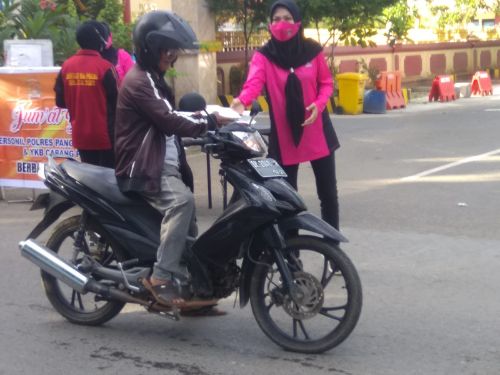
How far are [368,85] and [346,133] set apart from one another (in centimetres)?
1108

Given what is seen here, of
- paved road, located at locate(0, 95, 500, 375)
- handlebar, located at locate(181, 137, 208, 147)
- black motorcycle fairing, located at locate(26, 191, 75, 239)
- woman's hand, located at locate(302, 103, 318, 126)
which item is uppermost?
woman's hand, located at locate(302, 103, 318, 126)

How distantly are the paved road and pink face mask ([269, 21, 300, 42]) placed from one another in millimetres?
1805

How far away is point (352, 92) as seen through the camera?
2117cm

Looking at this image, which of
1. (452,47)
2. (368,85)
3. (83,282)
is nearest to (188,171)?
(83,282)

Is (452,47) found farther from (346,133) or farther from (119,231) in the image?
(119,231)

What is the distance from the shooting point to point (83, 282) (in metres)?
5.43

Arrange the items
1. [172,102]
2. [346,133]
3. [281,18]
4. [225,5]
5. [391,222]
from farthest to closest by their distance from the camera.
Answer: [225,5] → [346,133] → [391,222] → [281,18] → [172,102]

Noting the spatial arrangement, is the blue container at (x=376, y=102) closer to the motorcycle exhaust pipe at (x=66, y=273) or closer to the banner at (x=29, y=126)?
the banner at (x=29, y=126)

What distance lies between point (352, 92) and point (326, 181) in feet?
49.0

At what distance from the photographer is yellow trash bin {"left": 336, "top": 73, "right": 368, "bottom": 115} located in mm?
20984

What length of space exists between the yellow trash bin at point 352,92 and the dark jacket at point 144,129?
15905 mm

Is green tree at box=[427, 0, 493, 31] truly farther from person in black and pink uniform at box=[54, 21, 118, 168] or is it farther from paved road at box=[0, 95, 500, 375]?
person in black and pink uniform at box=[54, 21, 118, 168]

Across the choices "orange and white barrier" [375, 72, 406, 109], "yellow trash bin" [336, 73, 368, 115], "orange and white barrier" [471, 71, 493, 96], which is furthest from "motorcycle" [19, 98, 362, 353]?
"orange and white barrier" [471, 71, 493, 96]

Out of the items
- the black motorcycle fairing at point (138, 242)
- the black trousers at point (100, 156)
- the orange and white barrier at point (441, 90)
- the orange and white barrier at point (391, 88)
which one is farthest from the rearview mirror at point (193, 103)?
the orange and white barrier at point (441, 90)
